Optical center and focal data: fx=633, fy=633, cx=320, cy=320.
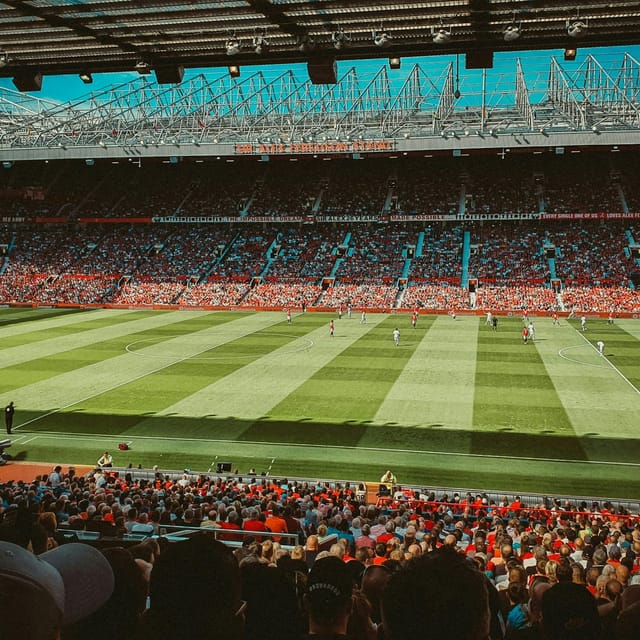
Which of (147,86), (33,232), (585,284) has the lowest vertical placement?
(585,284)

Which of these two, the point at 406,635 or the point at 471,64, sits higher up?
the point at 471,64

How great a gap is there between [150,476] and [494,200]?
203 ft

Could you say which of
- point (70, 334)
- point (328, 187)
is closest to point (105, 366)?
point (70, 334)

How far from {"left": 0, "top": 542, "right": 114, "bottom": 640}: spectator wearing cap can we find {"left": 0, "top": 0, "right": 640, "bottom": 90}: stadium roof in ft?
29.8

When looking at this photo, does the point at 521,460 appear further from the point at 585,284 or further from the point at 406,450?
the point at 585,284

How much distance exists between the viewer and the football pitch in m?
20.2

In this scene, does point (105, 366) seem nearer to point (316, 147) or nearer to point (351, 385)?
point (351, 385)

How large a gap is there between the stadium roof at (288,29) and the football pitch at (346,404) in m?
12.3

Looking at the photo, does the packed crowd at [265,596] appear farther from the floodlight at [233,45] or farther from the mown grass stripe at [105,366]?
the mown grass stripe at [105,366]

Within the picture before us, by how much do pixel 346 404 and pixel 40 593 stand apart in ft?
82.2

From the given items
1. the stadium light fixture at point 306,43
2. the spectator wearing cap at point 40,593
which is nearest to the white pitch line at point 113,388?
the stadium light fixture at point 306,43

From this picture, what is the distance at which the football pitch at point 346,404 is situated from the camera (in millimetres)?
20219

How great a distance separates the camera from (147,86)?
81.8 metres

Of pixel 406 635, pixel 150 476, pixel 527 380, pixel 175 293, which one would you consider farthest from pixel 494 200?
pixel 406 635
